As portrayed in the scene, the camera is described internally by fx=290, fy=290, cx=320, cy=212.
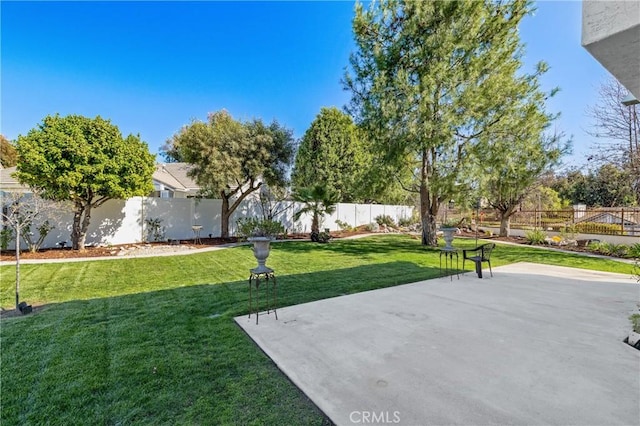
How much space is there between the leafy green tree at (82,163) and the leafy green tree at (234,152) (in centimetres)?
221

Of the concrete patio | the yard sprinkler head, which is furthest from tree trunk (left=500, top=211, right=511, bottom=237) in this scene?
the yard sprinkler head

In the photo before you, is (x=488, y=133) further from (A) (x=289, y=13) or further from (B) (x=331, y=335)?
(B) (x=331, y=335)

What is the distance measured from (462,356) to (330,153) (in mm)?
17273

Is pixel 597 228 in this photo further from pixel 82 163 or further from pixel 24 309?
pixel 82 163

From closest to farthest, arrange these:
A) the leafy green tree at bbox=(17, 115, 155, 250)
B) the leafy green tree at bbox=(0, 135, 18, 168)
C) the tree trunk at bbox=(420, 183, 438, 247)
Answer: the leafy green tree at bbox=(17, 115, 155, 250) → the tree trunk at bbox=(420, 183, 438, 247) → the leafy green tree at bbox=(0, 135, 18, 168)

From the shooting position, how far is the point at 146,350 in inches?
120

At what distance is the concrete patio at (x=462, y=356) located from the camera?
210cm

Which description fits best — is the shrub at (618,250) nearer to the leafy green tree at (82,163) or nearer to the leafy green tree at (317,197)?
the leafy green tree at (317,197)

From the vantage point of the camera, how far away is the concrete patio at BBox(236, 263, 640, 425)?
6.90ft

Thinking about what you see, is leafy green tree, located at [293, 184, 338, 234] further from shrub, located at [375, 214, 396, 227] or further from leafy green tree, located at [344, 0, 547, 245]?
shrub, located at [375, 214, 396, 227]

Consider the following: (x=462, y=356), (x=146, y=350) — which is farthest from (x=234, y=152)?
(x=462, y=356)

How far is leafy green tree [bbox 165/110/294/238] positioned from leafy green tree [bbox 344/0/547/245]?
14.1 feet

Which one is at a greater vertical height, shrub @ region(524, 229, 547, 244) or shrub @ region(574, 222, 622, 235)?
shrub @ region(574, 222, 622, 235)

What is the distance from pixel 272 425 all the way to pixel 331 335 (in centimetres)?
153
